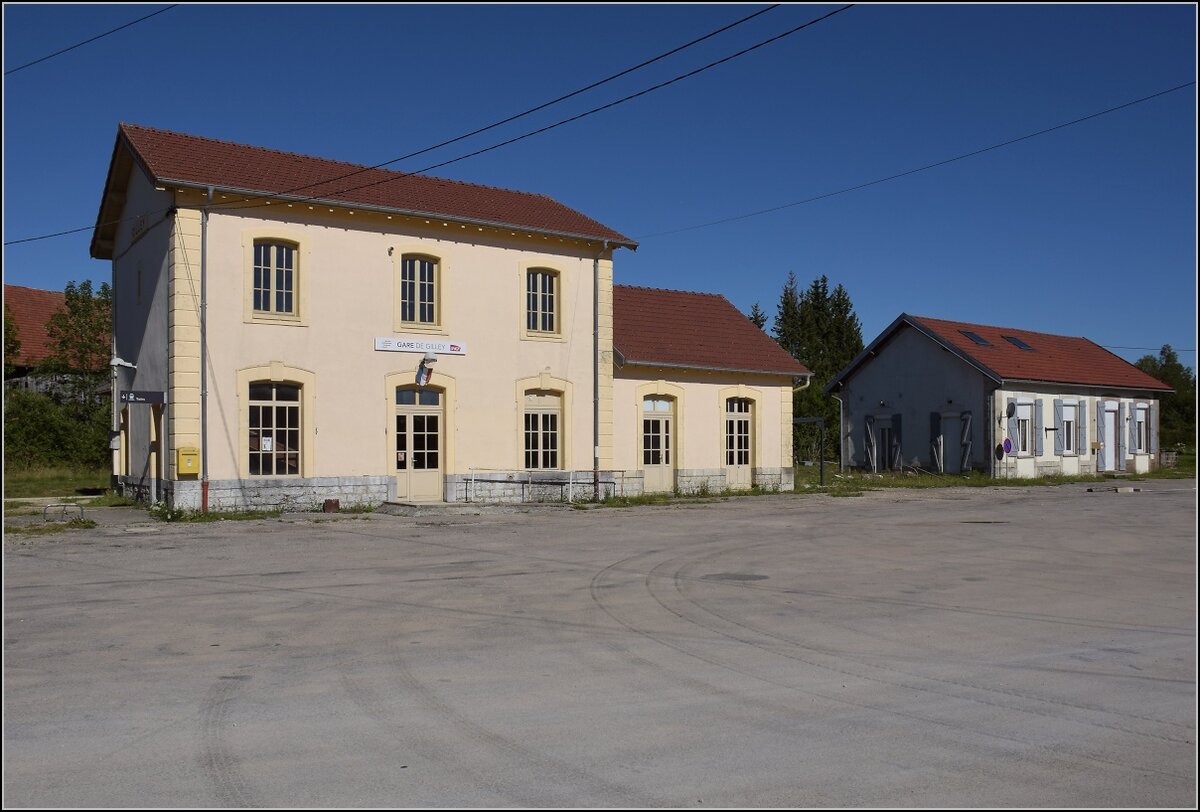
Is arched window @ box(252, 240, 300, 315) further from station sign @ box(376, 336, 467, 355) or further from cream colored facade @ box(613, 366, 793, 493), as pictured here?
cream colored facade @ box(613, 366, 793, 493)

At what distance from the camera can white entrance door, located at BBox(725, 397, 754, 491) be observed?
29.1 m

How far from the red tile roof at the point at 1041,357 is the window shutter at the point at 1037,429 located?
100cm

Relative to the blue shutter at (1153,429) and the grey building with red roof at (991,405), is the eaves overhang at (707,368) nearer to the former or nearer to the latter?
the grey building with red roof at (991,405)

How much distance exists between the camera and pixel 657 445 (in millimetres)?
27797

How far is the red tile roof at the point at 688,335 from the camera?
27656 mm

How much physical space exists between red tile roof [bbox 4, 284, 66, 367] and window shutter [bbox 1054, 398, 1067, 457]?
3813cm

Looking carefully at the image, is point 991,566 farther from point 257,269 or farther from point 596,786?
point 257,269

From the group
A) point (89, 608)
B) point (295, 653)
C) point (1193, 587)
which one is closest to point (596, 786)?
point (295, 653)

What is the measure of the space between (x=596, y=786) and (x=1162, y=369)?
93781mm

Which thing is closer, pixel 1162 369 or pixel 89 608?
pixel 89 608

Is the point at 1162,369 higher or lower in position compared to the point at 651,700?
higher

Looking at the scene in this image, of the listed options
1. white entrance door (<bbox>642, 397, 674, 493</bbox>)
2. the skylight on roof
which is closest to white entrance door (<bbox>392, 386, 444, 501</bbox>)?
white entrance door (<bbox>642, 397, 674, 493</bbox>)

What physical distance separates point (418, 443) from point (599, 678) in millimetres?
16893

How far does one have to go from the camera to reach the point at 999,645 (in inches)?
319
